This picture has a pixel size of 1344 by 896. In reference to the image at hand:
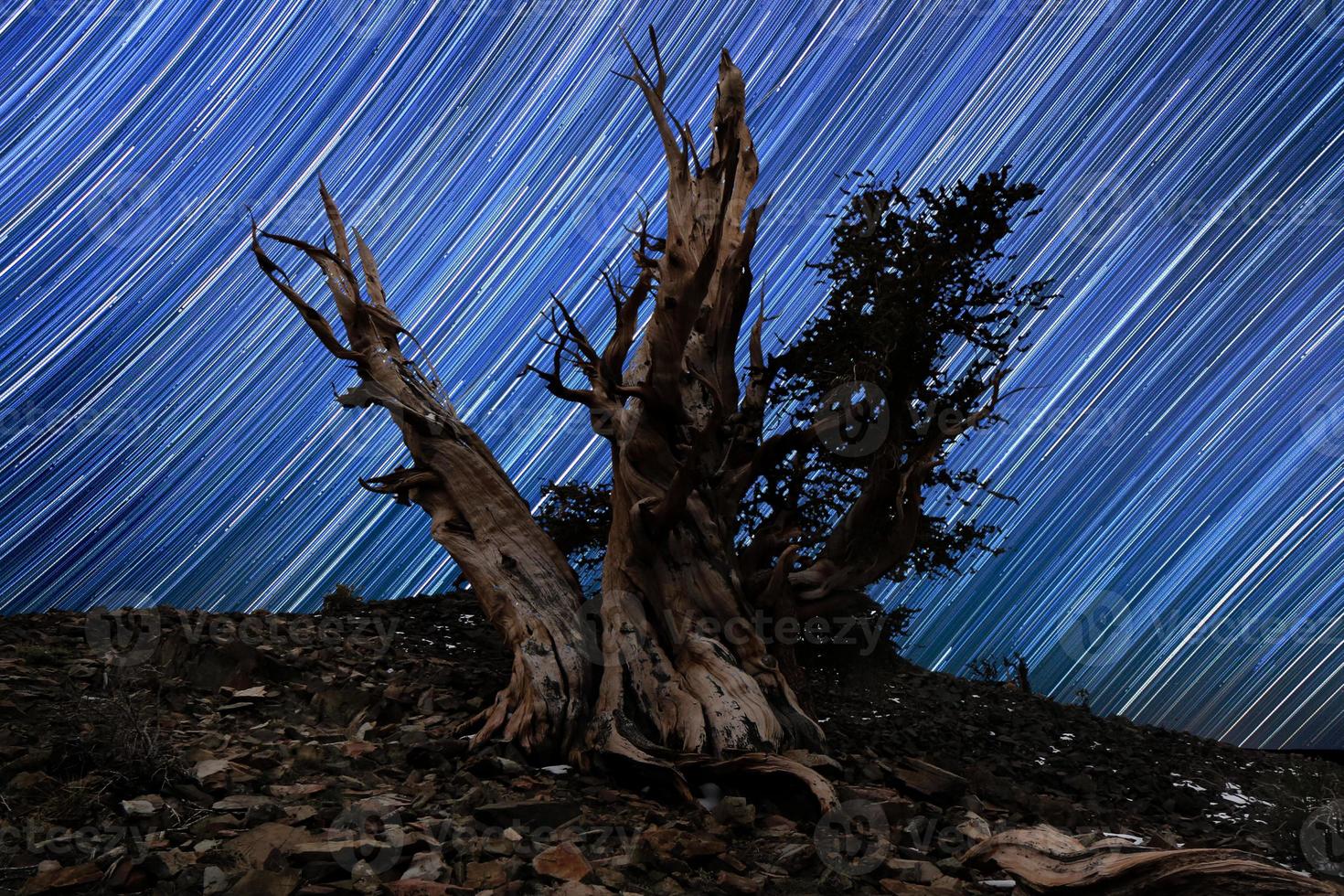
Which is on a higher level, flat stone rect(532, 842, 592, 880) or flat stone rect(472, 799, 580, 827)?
flat stone rect(472, 799, 580, 827)

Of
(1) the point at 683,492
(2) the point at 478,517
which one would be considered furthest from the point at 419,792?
(2) the point at 478,517

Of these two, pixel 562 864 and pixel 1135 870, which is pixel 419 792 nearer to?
pixel 562 864

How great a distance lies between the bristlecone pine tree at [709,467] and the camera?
686 cm

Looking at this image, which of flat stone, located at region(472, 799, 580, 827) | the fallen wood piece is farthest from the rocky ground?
the fallen wood piece

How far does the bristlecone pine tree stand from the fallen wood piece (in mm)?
1905

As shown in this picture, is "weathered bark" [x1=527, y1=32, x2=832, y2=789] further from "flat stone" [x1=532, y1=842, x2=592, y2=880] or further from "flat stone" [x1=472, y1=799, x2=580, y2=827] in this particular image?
"flat stone" [x1=532, y1=842, x2=592, y2=880]

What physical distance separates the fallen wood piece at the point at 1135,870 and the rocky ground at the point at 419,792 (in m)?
0.14

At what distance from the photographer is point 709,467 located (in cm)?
877

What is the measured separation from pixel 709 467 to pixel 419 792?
175 inches

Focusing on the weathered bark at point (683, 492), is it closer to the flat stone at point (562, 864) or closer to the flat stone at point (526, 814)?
the flat stone at point (526, 814)

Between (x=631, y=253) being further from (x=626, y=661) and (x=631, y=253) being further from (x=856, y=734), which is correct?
(x=856, y=734)

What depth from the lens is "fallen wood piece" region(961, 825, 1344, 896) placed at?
375 centimetres

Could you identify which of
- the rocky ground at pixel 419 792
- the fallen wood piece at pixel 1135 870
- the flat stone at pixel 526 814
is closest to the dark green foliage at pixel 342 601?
the rocky ground at pixel 419 792

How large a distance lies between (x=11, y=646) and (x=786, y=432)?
7420 millimetres
